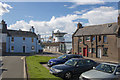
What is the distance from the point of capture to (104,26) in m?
30.2

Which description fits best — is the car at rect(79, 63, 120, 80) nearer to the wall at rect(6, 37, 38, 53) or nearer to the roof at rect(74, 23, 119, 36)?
the roof at rect(74, 23, 119, 36)

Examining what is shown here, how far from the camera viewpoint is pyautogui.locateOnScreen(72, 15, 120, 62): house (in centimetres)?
2617

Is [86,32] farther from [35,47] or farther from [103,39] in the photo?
[35,47]

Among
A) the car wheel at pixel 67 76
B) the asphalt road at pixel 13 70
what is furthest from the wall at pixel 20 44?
the car wheel at pixel 67 76

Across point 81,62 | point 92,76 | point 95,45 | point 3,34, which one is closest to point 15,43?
point 3,34

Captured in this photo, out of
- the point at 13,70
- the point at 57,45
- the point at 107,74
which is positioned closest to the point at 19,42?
the point at 57,45

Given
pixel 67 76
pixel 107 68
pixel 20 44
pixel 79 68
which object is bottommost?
pixel 67 76

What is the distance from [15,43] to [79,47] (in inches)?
762

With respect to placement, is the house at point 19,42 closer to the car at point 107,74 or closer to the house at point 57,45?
the house at point 57,45

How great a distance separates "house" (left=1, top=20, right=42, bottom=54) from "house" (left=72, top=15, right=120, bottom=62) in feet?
46.1

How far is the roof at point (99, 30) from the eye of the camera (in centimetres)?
2733

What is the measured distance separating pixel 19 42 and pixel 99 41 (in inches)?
935

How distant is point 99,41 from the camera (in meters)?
29.3

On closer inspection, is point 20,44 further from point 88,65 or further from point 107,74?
point 107,74
